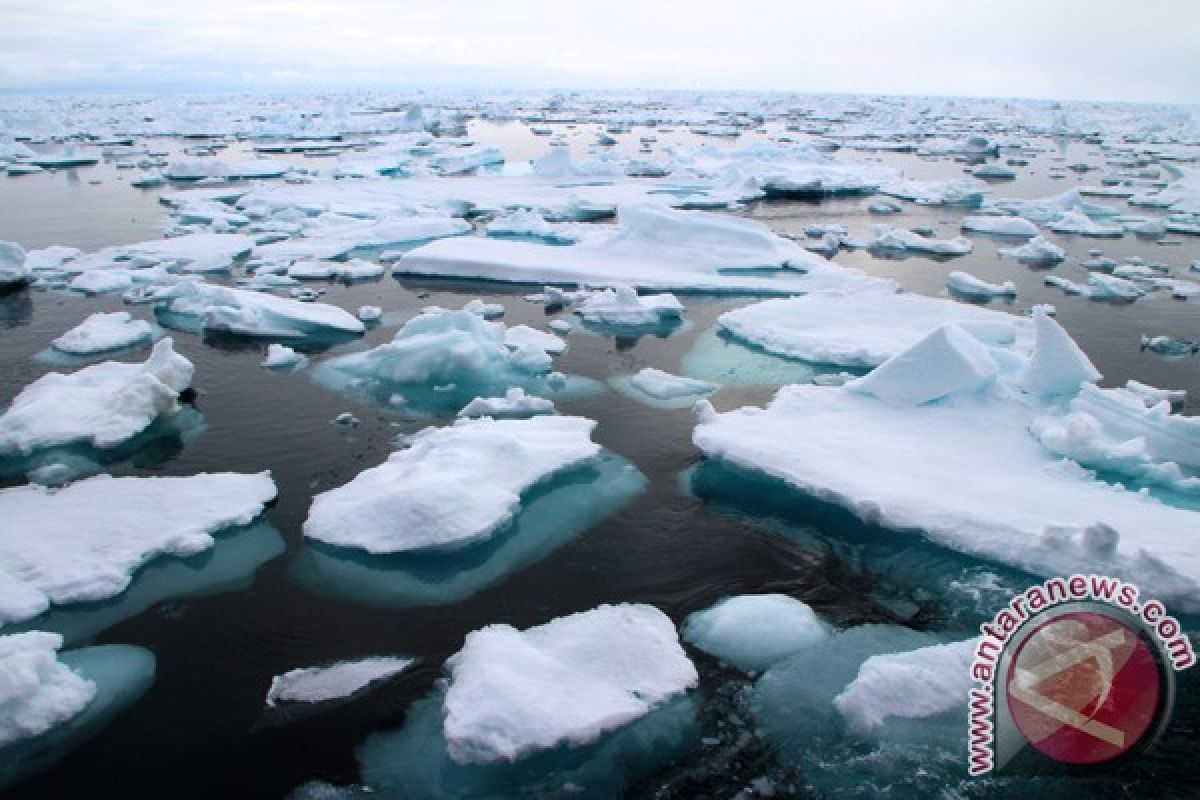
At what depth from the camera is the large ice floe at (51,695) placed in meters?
4.02

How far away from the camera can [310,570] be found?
5.54 meters

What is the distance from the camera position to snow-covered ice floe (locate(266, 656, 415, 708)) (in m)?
4.45

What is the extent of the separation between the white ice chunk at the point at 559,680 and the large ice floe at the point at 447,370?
4001 mm

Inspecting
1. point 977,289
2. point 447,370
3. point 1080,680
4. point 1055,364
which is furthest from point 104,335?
point 977,289

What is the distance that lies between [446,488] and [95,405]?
4.17 metres

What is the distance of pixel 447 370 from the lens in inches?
347

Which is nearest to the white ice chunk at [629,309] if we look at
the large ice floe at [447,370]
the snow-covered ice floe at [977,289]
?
the large ice floe at [447,370]

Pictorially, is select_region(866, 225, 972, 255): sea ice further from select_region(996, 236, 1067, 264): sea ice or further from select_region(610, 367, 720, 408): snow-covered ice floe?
select_region(610, 367, 720, 408): snow-covered ice floe

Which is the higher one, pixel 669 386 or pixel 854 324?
pixel 854 324

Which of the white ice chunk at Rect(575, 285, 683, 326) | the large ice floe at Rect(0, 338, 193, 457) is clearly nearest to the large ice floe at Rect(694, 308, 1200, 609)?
the white ice chunk at Rect(575, 285, 683, 326)

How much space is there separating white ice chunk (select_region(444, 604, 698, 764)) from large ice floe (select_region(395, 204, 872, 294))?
858cm

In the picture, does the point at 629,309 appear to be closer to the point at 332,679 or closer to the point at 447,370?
the point at 447,370

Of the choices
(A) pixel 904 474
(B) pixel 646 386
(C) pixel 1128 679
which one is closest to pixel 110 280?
(B) pixel 646 386

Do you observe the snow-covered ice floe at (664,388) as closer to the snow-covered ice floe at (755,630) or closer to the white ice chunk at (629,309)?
the white ice chunk at (629,309)
